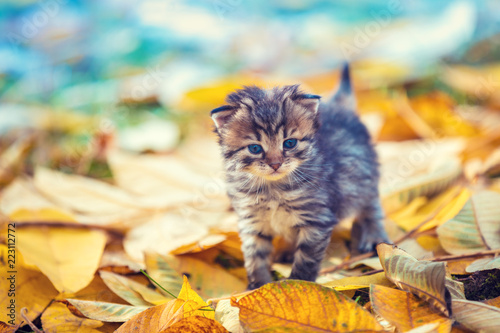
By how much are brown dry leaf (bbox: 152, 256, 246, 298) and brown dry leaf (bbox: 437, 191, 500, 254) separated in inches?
35.2

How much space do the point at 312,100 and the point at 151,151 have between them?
1.96 m

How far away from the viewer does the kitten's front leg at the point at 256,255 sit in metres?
2.04

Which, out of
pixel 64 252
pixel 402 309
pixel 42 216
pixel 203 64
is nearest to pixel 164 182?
pixel 42 216

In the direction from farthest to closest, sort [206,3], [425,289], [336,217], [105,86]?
[206,3]
[105,86]
[336,217]
[425,289]

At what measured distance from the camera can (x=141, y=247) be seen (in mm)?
2311

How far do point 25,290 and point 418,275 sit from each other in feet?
4.84

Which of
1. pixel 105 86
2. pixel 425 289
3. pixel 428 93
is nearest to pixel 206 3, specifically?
pixel 105 86

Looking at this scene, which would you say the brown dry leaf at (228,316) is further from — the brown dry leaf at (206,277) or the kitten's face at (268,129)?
the kitten's face at (268,129)

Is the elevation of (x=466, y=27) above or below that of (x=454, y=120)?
above

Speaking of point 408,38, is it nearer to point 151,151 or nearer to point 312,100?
point 151,151

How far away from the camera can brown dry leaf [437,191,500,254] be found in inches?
72.6

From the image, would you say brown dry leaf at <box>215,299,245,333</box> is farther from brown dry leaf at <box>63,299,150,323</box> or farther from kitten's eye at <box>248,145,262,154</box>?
kitten's eye at <box>248,145,262,154</box>

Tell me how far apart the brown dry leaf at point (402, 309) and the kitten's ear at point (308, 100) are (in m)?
0.82

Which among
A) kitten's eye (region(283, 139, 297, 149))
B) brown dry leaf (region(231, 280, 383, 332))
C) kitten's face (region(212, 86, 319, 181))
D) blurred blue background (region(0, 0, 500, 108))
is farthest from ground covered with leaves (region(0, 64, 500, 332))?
blurred blue background (region(0, 0, 500, 108))
